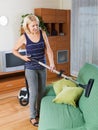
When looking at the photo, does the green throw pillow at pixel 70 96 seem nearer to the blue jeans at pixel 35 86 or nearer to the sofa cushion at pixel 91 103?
the sofa cushion at pixel 91 103

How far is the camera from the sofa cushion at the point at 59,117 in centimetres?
203

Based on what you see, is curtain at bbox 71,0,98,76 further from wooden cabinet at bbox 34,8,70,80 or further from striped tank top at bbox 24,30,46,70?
striped tank top at bbox 24,30,46,70

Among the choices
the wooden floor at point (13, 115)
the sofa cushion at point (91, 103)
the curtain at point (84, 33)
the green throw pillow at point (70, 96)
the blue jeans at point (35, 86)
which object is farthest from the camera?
the curtain at point (84, 33)

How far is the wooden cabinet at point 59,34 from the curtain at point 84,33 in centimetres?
15

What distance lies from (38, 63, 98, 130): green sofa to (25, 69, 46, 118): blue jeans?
16cm

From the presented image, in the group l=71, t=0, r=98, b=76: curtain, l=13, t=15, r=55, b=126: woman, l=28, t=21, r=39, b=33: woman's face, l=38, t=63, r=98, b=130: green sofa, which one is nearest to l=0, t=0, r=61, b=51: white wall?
l=71, t=0, r=98, b=76: curtain

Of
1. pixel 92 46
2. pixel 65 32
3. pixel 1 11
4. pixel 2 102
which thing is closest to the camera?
pixel 2 102

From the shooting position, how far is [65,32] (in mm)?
5207

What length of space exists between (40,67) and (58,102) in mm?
481

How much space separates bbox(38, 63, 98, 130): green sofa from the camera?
192 cm

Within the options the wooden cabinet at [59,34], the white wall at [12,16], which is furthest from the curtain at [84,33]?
the white wall at [12,16]

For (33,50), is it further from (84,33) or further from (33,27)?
(84,33)

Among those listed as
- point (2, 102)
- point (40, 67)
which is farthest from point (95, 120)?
point (2, 102)

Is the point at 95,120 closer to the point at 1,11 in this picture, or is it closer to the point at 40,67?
the point at 40,67
